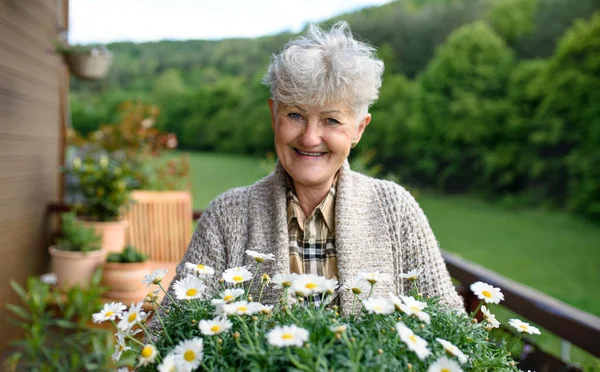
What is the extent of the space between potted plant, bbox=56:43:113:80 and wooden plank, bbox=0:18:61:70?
127 millimetres

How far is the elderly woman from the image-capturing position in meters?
1.41

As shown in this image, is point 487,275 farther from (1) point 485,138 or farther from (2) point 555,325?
(1) point 485,138

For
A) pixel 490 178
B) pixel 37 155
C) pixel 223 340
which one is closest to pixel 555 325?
pixel 223 340

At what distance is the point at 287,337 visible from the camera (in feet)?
2.21

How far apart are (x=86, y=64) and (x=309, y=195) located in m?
3.32

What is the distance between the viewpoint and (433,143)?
1440 centimetres

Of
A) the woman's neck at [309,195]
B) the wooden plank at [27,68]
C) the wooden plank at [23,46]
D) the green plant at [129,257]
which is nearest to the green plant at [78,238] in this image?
the green plant at [129,257]

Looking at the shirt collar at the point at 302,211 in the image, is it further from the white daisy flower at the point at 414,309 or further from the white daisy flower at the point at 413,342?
the white daisy flower at the point at 413,342

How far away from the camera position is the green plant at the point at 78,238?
3.55m

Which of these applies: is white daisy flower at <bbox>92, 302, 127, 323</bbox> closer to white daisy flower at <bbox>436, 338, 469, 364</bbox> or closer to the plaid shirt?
white daisy flower at <bbox>436, 338, 469, 364</bbox>

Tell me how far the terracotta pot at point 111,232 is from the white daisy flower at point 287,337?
3.33 m

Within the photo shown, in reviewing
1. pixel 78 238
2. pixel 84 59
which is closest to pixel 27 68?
pixel 84 59

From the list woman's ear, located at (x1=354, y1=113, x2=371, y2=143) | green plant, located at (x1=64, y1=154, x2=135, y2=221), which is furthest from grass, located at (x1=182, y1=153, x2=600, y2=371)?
woman's ear, located at (x1=354, y1=113, x2=371, y2=143)

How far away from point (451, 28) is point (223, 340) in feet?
50.2
